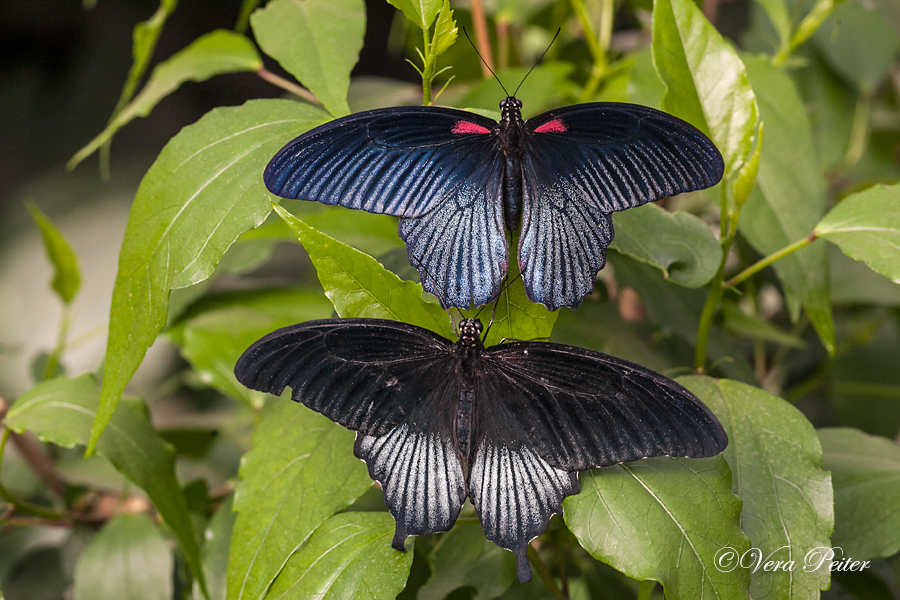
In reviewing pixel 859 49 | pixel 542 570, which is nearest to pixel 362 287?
pixel 542 570

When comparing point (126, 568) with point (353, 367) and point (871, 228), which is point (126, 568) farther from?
point (871, 228)

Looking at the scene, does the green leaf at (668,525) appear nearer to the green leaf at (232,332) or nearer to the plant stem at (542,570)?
the plant stem at (542,570)

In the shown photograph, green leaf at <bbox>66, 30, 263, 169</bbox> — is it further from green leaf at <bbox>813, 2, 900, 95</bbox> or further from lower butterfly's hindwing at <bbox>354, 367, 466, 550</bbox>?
green leaf at <bbox>813, 2, 900, 95</bbox>

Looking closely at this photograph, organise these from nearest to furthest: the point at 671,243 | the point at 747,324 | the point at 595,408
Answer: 1. the point at 595,408
2. the point at 671,243
3. the point at 747,324

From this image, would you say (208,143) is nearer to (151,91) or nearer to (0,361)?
(151,91)

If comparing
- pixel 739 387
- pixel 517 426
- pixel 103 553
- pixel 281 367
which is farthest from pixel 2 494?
pixel 739 387
